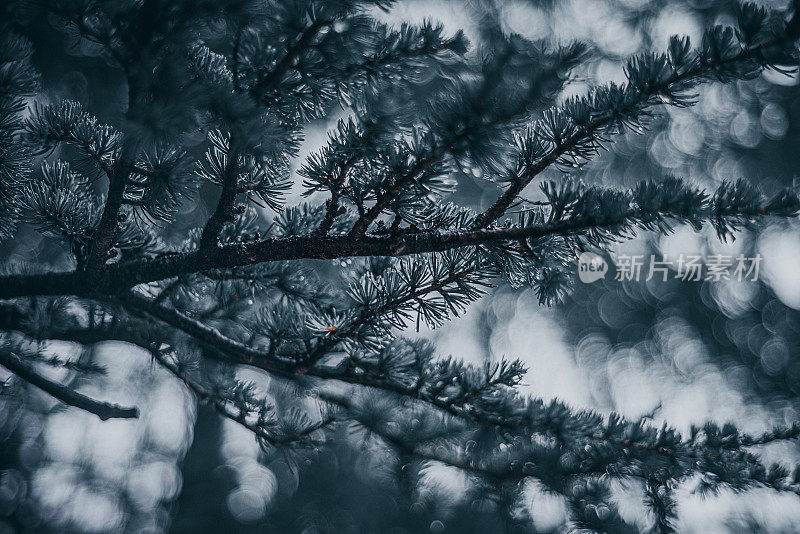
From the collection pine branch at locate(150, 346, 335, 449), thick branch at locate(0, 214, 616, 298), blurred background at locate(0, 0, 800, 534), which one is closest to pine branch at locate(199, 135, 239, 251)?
thick branch at locate(0, 214, 616, 298)

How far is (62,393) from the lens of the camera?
54 centimetres

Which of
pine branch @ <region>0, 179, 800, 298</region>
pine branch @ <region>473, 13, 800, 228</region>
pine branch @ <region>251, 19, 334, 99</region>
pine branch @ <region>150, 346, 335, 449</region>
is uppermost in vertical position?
pine branch @ <region>251, 19, 334, 99</region>

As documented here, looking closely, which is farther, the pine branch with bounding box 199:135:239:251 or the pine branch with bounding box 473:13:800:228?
the pine branch with bounding box 199:135:239:251

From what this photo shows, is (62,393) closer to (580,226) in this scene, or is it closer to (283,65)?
(283,65)

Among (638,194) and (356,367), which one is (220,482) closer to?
(356,367)

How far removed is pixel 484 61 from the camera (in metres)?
0.37

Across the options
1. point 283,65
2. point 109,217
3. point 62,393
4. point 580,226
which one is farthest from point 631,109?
point 62,393

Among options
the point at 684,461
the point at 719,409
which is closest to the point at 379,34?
the point at 684,461

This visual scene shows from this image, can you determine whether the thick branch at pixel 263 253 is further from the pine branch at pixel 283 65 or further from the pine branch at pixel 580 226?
the pine branch at pixel 283 65

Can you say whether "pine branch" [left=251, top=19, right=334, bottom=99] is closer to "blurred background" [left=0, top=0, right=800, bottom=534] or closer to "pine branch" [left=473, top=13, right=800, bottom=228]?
"pine branch" [left=473, top=13, right=800, bottom=228]

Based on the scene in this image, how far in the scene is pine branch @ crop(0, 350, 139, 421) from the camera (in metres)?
0.52

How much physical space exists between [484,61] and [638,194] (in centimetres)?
16

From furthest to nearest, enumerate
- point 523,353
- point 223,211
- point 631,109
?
point 523,353
point 223,211
point 631,109

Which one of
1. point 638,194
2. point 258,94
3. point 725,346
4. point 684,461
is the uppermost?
point 725,346
